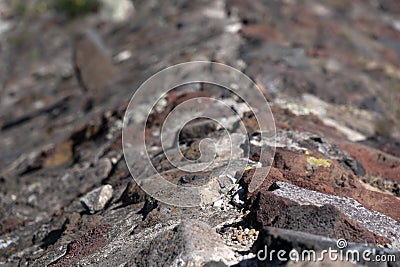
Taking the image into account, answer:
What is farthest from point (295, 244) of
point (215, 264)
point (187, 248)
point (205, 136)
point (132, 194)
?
point (205, 136)

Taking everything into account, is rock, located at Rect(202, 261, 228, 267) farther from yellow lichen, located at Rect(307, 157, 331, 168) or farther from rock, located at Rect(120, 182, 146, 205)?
yellow lichen, located at Rect(307, 157, 331, 168)

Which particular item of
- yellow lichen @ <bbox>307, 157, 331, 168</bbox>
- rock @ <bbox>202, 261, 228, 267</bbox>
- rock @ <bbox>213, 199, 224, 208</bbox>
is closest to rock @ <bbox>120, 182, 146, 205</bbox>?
rock @ <bbox>213, 199, 224, 208</bbox>

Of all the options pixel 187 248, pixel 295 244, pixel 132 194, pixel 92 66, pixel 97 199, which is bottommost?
pixel 92 66

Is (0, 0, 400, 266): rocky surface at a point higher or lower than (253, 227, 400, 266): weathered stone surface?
lower

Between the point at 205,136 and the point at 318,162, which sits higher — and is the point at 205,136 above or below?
below

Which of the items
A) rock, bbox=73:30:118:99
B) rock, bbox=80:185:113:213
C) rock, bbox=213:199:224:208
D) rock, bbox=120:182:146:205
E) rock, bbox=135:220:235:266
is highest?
rock, bbox=135:220:235:266

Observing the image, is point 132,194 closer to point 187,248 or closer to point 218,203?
→ point 218,203
